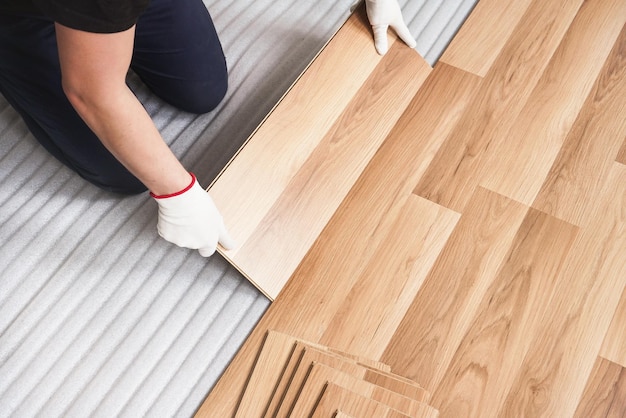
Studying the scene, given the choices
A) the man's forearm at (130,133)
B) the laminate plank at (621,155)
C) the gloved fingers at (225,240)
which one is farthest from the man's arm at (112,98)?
the laminate plank at (621,155)

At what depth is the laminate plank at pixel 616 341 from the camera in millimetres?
1272

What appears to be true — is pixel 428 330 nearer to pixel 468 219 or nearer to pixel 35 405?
pixel 468 219

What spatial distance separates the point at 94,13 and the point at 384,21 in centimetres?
89

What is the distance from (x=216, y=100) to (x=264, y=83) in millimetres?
146

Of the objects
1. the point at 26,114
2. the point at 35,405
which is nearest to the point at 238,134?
the point at 26,114

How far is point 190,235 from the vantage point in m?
1.17

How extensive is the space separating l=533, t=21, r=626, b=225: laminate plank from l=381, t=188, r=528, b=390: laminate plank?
10 cm

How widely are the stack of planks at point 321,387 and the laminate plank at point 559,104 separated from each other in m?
0.56

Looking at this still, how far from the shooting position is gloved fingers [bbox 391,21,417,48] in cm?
153

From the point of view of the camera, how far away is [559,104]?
62.0 inches

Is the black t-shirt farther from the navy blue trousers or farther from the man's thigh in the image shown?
the man's thigh

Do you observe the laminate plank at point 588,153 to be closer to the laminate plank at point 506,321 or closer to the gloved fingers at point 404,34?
the laminate plank at point 506,321

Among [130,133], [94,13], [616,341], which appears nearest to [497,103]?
[616,341]

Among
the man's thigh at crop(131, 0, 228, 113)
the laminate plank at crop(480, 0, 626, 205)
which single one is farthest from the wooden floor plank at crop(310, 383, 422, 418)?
the man's thigh at crop(131, 0, 228, 113)
